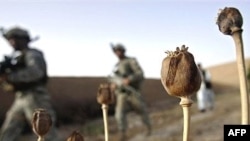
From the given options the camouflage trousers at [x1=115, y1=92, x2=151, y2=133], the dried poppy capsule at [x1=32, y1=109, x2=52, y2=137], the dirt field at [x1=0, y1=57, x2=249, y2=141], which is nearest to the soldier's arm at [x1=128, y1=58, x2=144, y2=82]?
the camouflage trousers at [x1=115, y1=92, x2=151, y2=133]

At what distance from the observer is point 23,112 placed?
4590 millimetres

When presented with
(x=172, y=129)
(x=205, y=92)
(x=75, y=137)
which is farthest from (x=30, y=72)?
(x=205, y=92)

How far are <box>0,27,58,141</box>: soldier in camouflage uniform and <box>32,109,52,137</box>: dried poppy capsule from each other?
10.1ft

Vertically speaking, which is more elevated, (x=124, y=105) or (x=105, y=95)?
(x=105, y=95)

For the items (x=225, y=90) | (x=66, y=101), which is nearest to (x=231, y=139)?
(x=66, y=101)

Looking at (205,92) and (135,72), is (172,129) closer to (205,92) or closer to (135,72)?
(205,92)

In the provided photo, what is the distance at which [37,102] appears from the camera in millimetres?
4637

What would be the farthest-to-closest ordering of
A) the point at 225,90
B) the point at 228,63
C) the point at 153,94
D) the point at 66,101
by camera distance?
the point at 228,63 < the point at 225,90 < the point at 153,94 < the point at 66,101

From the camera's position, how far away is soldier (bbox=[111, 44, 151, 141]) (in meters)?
7.35

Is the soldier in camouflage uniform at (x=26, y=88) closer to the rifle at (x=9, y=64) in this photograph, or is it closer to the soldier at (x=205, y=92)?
the rifle at (x=9, y=64)

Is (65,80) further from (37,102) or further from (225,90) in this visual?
(37,102)

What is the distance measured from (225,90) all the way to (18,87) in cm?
2048

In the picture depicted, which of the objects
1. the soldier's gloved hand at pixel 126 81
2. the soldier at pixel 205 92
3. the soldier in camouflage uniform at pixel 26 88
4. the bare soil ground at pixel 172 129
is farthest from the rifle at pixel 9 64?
the soldier at pixel 205 92

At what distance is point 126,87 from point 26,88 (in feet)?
9.54
